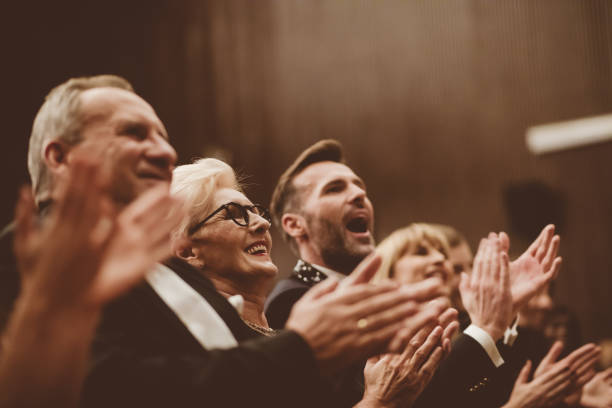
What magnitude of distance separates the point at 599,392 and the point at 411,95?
373cm

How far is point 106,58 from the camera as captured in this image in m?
4.76

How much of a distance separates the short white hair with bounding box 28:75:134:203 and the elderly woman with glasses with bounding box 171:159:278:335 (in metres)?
0.56

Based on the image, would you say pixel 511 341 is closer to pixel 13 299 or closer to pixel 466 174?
pixel 13 299

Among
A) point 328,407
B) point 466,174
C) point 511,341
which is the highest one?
point 328,407

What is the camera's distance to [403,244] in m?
2.64

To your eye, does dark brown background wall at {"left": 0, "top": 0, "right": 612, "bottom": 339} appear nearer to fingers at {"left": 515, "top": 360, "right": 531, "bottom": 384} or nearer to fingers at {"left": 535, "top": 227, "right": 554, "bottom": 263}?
fingers at {"left": 515, "top": 360, "right": 531, "bottom": 384}

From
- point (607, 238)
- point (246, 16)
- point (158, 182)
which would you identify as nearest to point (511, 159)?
point (607, 238)

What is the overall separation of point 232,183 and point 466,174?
4.09 meters

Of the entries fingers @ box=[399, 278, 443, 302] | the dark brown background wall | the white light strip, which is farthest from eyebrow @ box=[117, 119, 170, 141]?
the white light strip

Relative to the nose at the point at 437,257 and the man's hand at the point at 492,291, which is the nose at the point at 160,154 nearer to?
the man's hand at the point at 492,291

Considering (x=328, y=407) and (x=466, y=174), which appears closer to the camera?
(x=328, y=407)

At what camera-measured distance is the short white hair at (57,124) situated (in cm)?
111

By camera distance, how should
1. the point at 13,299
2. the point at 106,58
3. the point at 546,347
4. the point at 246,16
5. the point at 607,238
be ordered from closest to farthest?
the point at 13,299 < the point at 546,347 < the point at 106,58 < the point at 607,238 < the point at 246,16

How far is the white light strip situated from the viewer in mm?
5277
